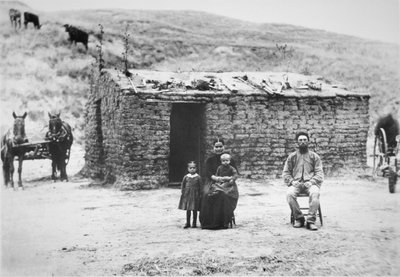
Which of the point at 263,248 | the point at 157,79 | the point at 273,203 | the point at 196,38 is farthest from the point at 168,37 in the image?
the point at 263,248

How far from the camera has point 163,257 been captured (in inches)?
170

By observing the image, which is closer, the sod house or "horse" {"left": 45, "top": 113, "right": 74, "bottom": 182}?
the sod house

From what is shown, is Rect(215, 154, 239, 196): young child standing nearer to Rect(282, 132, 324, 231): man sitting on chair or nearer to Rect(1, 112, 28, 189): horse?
Rect(282, 132, 324, 231): man sitting on chair

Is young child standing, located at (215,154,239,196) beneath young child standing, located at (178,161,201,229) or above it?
above

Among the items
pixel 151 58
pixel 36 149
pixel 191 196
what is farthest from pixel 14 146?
pixel 151 58

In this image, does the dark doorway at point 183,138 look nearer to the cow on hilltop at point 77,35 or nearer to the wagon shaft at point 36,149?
the wagon shaft at point 36,149

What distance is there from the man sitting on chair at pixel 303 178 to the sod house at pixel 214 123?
12.2ft

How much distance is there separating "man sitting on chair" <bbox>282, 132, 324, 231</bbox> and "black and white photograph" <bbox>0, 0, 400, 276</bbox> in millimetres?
17

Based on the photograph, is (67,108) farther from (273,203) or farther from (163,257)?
(163,257)

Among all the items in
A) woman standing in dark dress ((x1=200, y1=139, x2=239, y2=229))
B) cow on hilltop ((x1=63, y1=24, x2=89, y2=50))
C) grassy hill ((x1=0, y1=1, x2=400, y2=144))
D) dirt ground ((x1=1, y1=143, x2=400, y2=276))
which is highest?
cow on hilltop ((x1=63, y1=24, x2=89, y2=50))

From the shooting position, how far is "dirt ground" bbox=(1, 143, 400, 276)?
4.07 metres

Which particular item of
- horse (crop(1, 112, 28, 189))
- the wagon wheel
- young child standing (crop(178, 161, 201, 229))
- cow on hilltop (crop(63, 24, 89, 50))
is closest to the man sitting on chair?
young child standing (crop(178, 161, 201, 229))

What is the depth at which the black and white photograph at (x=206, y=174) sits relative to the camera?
14.5ft

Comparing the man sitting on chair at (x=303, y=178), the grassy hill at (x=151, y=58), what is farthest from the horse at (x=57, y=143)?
the man sitting on chair at (x=303, y=178)
